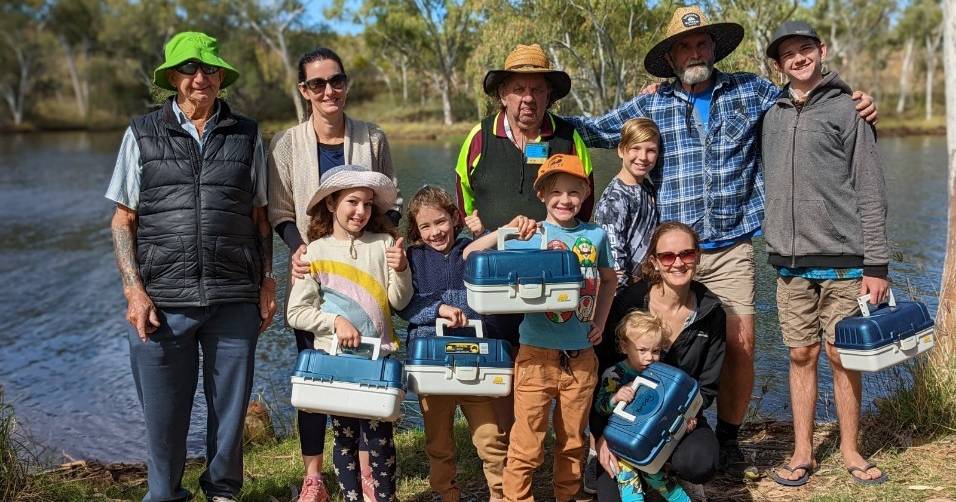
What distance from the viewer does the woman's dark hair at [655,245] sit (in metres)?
3.81

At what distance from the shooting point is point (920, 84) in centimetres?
5772

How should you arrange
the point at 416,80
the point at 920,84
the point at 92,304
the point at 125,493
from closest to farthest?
the point at 125,493 < the point at 92,304 < the point at 416,80 < the point at 920,84

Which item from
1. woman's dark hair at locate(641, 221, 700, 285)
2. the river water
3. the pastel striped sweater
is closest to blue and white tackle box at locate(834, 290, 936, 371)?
woman's dark hair at locate(641, 221, 700, 285)

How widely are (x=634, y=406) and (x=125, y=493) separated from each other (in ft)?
9.93

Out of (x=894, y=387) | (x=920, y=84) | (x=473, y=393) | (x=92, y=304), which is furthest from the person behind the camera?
(x=920, y=84)

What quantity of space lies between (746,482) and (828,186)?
60.4 inches

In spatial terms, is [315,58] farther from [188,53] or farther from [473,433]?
[473,433]

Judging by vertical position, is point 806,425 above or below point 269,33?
below

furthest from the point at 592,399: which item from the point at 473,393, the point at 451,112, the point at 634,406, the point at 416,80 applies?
the point at 416,80

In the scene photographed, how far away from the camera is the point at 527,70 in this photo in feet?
12.9

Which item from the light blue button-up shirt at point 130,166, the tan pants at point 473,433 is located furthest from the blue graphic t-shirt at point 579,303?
the light blue button-up shirt at point 130,166

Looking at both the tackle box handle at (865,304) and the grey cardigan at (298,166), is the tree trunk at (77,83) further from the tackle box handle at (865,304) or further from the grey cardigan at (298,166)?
the tackle box handle at (865,304)

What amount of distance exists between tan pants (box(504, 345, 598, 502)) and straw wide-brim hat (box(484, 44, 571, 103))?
130 centimetres

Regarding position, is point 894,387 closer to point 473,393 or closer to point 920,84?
point 473,393
